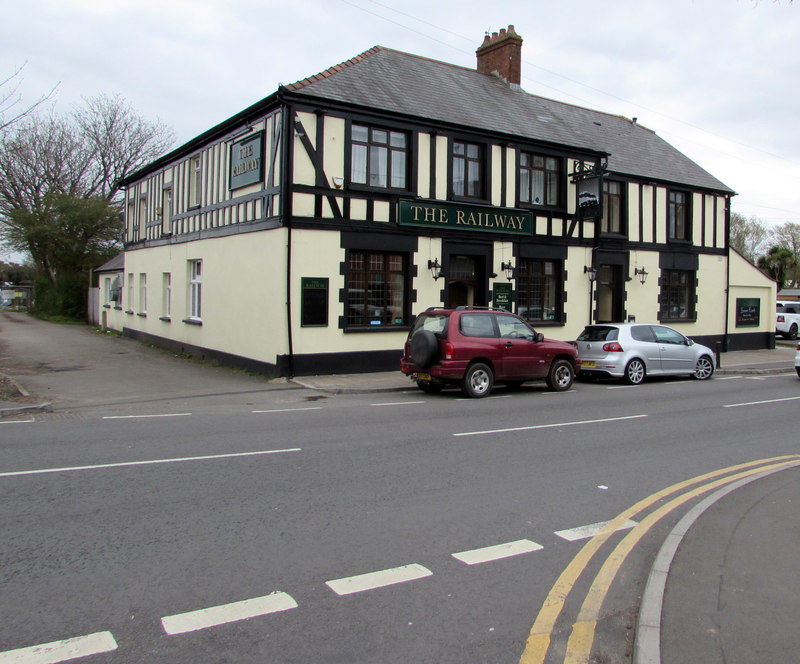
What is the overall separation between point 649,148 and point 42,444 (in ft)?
77.3

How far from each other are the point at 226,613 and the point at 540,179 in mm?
18232

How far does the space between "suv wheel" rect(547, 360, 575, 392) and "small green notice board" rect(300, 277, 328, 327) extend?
5406mm

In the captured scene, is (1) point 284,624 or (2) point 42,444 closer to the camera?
(1) point 284,624

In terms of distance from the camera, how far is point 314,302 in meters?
15.6

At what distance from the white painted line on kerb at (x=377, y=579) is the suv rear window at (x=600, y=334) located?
12752mm

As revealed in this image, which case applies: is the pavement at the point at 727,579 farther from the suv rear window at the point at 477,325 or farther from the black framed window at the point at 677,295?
the black framed window at the point at 677,295

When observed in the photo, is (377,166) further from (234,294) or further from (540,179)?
(540,179)

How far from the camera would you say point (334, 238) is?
52.5 feet

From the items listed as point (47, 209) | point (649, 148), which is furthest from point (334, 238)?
point (47, 209)

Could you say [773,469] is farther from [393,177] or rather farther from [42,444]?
[393,177]

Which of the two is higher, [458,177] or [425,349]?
[458,177]

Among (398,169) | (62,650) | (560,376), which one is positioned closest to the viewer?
(62,650)

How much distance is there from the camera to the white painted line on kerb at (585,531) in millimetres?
5145

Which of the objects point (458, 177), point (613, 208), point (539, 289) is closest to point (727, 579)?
point (458, 177)
